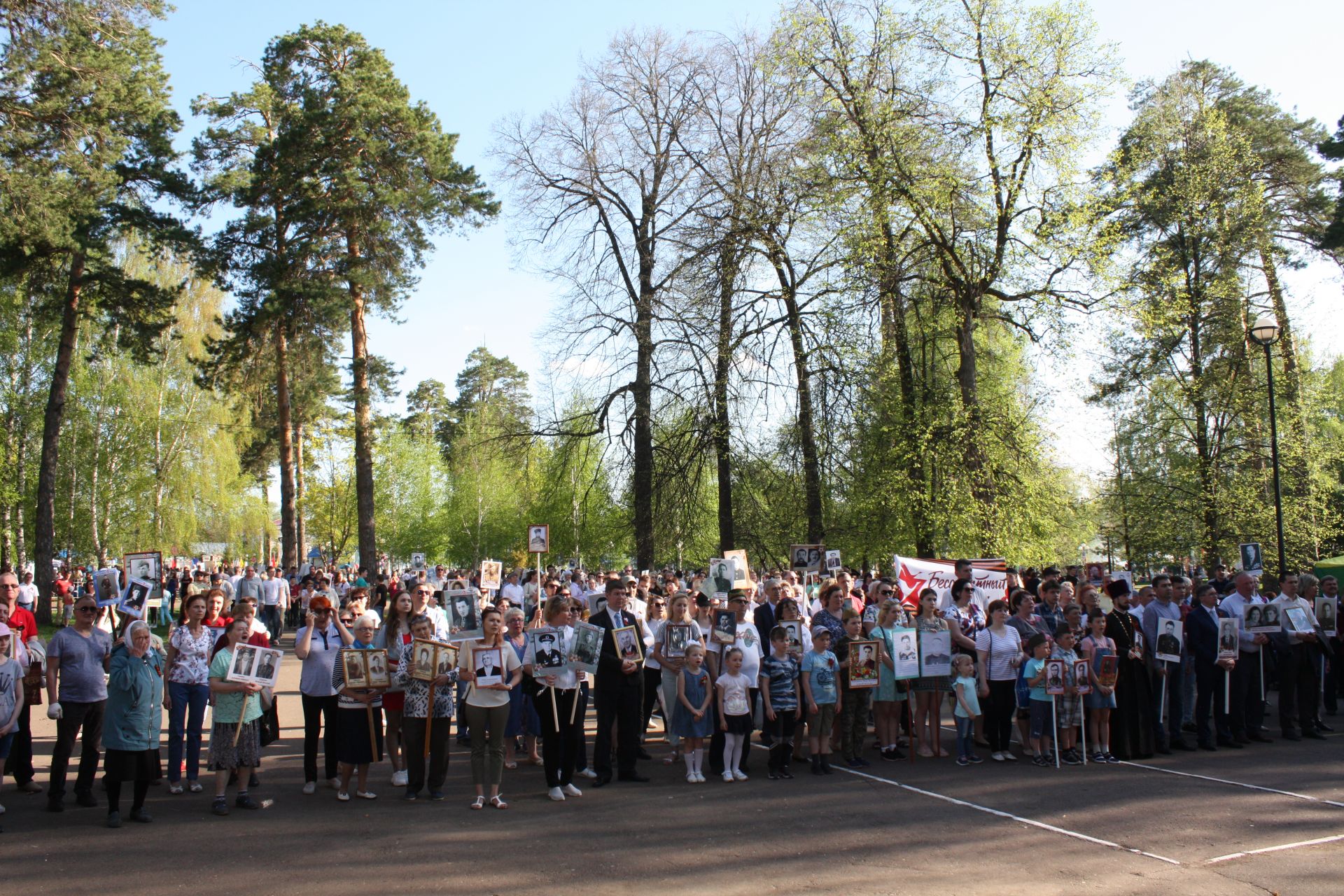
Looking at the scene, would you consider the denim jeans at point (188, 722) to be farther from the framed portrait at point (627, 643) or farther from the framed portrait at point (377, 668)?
the framed portrait at point (627, 643)

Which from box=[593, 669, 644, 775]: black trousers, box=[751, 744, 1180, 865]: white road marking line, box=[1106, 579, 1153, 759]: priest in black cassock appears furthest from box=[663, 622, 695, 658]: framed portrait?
box=[1106, 579, 1153, 759]: priest in black cassock

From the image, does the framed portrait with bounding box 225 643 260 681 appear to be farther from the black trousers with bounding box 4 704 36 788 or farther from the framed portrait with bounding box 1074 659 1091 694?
the framed portrait with bounding box 1074 659 1091 694

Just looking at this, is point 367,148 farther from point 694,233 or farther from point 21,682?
point 21,682

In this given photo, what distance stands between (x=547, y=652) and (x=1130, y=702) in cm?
688

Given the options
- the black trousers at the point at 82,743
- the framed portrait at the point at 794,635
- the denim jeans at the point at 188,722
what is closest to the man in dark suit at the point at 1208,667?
the framed portrait at the point at 794,635

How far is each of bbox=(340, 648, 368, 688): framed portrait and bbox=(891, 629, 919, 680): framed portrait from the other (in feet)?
18.6

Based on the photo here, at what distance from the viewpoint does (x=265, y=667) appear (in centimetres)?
922

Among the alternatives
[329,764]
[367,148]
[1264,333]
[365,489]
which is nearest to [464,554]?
[365,489]

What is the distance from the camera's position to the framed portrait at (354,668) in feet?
30.6

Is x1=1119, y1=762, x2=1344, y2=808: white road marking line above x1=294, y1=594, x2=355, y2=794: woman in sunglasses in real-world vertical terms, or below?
below

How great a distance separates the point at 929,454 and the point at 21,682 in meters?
20.2

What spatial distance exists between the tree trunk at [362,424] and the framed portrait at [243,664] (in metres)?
19.8

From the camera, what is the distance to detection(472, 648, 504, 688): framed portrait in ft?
30.0

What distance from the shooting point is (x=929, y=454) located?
25156 millimetres
